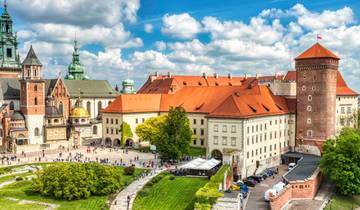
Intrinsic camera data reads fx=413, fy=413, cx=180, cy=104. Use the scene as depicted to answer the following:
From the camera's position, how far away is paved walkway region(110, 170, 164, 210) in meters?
42.9

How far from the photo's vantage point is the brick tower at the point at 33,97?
7962 cm

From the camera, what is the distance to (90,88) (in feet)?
336

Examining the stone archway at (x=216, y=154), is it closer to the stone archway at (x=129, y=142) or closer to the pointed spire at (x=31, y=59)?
the stone archway at (x=129, y=142)

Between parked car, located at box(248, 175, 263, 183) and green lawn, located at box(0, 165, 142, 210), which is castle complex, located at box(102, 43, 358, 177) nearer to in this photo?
parked car, located at box(248, 175, 263, 183)

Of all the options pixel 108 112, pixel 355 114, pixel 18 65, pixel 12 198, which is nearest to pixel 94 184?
pixel 12 198

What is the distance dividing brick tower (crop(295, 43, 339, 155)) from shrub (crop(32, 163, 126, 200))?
35393 millimetres

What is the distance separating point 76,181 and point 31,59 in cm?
4324

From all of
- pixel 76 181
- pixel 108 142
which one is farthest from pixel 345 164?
pixel 108 142

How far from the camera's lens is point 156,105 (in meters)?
84.2

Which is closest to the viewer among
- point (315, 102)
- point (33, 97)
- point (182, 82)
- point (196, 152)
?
point (315, 102)

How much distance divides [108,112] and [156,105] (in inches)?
394

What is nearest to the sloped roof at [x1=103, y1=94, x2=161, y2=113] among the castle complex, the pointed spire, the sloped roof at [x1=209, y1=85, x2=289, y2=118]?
the castle complex

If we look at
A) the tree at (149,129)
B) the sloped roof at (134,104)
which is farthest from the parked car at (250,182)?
the sloped roof at (134,104)

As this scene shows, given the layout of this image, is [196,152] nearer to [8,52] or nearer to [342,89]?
[342,89]
